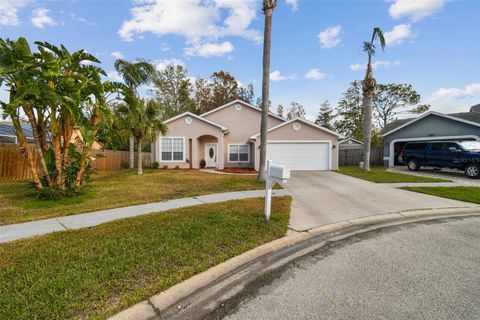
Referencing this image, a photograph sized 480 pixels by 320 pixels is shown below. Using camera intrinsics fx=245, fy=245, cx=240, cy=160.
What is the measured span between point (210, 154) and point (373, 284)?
18485 millimetres

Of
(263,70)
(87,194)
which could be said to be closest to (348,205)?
(263,70)

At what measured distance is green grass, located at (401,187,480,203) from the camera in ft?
26.6

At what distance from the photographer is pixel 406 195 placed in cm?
872

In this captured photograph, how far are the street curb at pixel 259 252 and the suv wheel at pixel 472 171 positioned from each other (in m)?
8.55

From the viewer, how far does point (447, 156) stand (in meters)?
14.7

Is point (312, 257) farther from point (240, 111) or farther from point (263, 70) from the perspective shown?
point (240, 111)

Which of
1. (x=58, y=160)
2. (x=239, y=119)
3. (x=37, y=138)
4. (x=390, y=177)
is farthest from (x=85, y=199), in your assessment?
(x=239, y=119)

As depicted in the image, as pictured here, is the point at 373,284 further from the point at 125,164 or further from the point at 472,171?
the point at 125,164

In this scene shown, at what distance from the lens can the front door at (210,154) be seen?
2091 centimetres

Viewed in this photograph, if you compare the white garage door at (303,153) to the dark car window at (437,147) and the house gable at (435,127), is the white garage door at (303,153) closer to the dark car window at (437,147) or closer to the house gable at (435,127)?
the dark car window at (437,147)

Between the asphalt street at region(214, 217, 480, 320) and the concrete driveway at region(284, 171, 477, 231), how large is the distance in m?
1.38

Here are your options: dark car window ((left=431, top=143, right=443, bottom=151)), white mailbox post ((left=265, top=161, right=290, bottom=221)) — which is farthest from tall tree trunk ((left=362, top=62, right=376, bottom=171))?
white mailbox post ((left=265, top=161, right=290, bottom=221))

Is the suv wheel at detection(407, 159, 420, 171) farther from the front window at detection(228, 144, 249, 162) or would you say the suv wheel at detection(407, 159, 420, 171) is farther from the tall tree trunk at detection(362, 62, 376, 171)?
the front window at detection(228, 144, 249, 162)

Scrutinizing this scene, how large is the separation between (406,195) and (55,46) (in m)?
12.3
